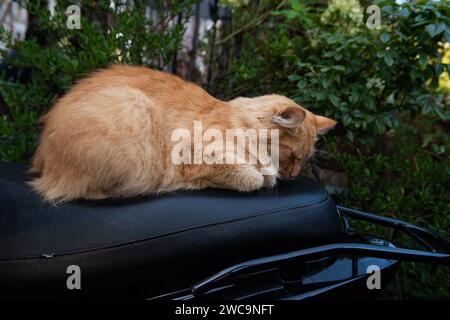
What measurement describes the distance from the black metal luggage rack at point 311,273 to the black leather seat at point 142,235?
0.08 m

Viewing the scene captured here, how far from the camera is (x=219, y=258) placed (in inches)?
53.6

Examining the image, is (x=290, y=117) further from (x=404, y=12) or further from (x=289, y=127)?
(x=404, y=12)

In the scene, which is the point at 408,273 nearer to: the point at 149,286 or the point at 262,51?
the point at 262,51

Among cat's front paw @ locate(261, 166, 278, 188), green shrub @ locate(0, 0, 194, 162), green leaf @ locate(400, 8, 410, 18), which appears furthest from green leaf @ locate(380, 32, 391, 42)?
green shrub @ locate(0, 0, 194, 162)

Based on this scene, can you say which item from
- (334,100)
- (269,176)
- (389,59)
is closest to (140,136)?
(269,176)

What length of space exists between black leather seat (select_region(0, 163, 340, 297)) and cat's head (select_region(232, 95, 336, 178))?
0.46 meters

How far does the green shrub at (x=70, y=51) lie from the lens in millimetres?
2393

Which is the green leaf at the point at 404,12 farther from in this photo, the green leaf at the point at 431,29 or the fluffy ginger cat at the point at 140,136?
the fluffy ginger cat at the point at 140,136

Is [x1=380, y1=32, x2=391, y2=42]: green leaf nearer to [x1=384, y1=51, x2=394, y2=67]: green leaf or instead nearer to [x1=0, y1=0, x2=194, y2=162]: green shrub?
[x1=384, y1=51, x2=394, y2=67]: green leaf

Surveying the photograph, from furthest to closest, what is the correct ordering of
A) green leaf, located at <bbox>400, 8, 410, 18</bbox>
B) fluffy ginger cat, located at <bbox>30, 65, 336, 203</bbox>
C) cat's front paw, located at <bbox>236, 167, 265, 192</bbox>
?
green leaf, located at <bbox>400, 8, 410, 18</bbox> < cat's front paw, located at <bbox>236, 167, 265, 192</bbox> < fluffy ginger cat, located at <bbox>30, 65, 336, 203</bbox>

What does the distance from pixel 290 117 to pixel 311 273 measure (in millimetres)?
700

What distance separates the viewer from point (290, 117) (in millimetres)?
1859

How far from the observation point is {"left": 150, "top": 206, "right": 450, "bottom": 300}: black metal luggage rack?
50.9 inches

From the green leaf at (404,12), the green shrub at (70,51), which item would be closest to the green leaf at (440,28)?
the green leaf at (404,12)
